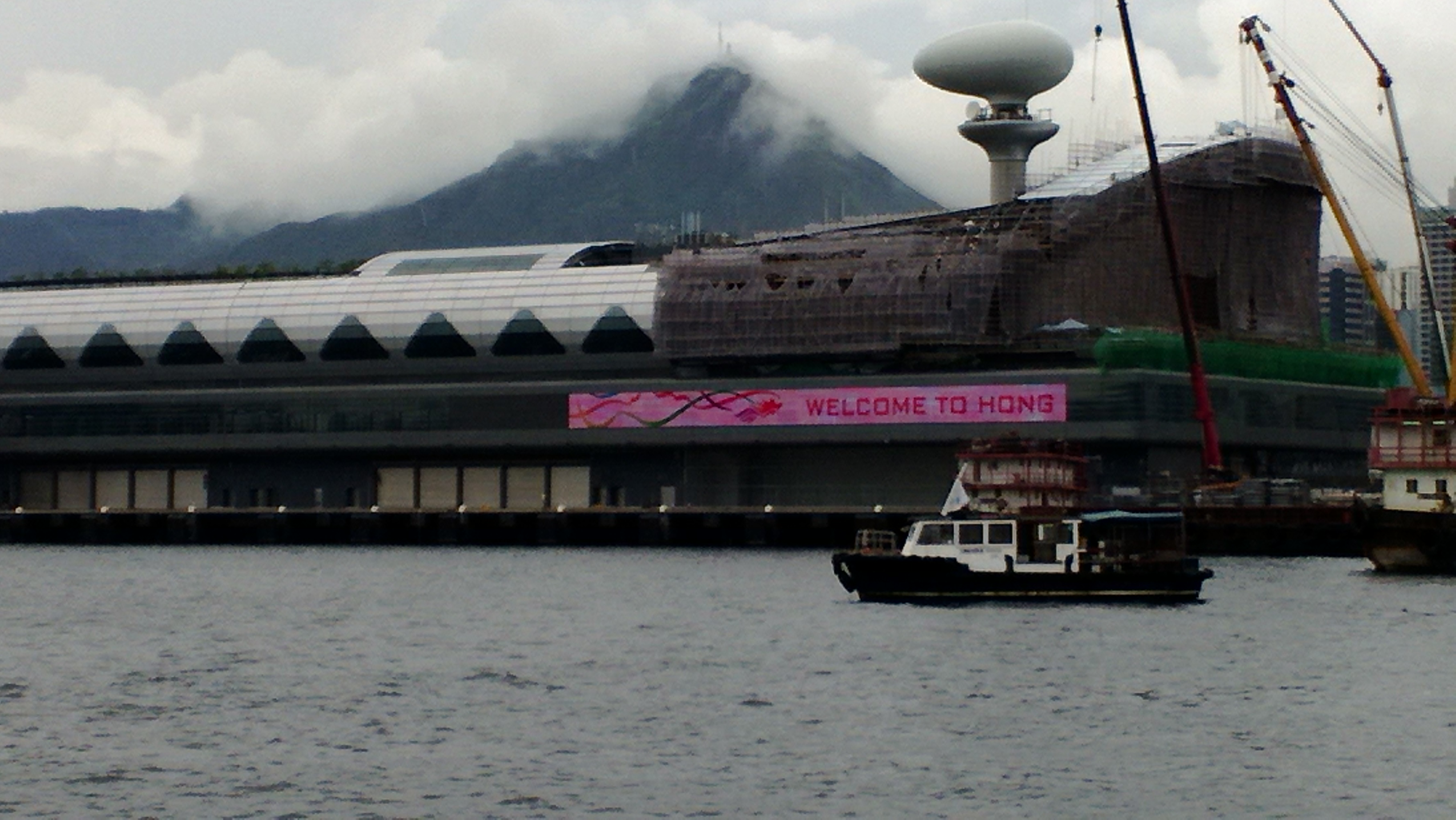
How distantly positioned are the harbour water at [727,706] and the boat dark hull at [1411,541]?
467 centimetres

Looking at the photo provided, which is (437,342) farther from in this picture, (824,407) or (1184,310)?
(1184,310)

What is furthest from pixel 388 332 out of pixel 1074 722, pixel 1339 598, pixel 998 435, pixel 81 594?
pixel 1074 722

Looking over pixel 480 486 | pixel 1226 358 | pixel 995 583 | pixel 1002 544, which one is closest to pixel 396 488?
pixel 480 486

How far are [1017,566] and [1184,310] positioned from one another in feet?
250

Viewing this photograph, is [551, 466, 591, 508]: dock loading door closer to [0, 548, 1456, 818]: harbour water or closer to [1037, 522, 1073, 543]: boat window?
[0, 548, 1456, 818]: harbour water

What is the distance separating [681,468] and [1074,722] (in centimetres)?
12250

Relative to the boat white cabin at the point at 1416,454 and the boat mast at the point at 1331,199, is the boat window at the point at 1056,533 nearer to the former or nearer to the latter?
the boat white cabin at the point at 1416,454

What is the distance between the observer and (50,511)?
187m

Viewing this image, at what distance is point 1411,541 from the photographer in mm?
119938

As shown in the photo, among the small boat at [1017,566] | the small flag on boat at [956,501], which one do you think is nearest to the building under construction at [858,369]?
the small flag on boat at [956,501]

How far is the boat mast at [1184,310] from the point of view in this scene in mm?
169125

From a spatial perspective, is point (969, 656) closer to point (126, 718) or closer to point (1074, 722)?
point (1074, 722)

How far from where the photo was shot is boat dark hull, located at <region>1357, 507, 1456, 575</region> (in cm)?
11869

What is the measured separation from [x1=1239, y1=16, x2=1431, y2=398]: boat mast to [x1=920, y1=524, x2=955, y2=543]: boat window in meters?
65.2
